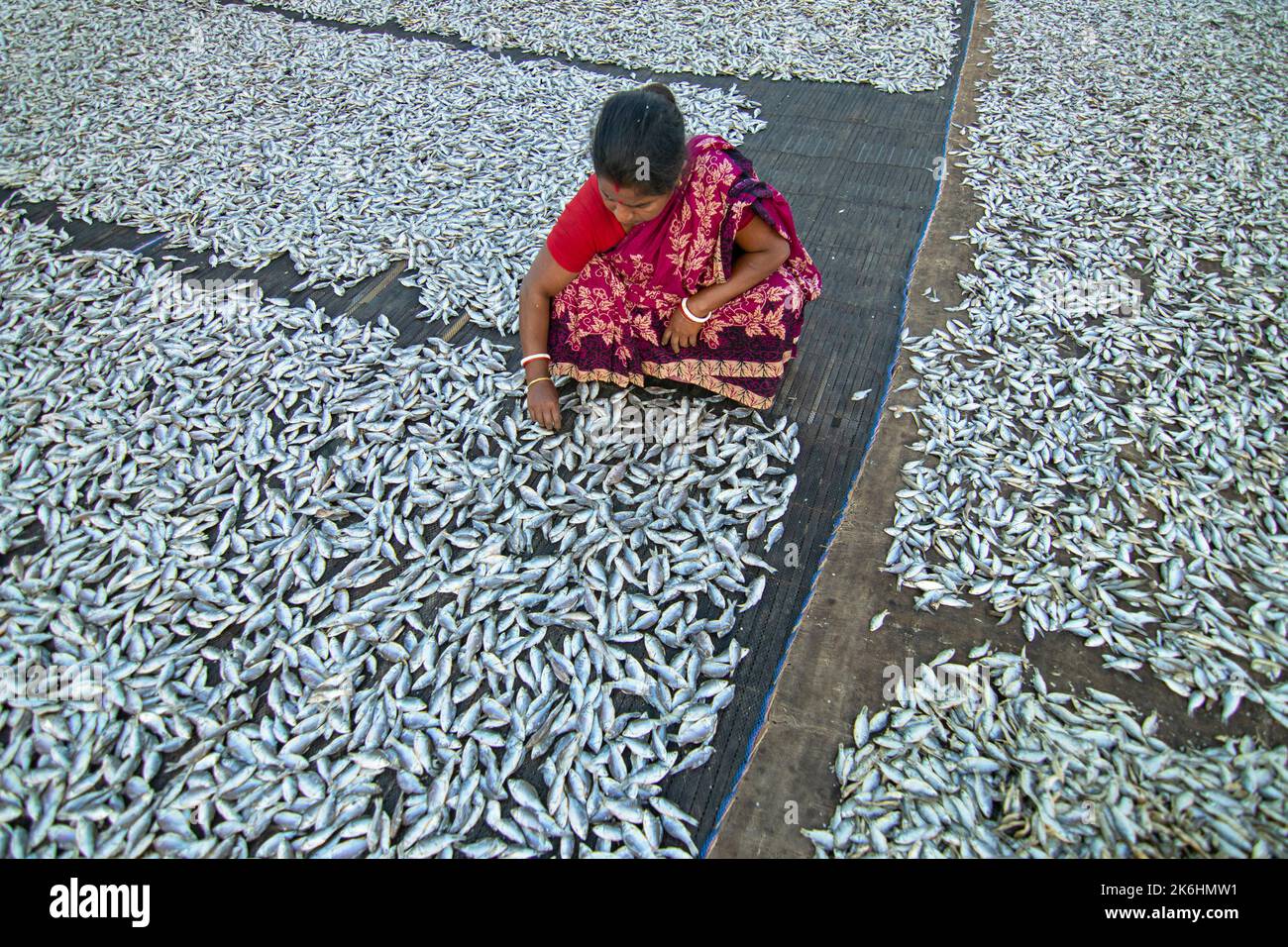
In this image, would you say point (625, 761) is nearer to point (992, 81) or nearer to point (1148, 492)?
point (1148, 492)

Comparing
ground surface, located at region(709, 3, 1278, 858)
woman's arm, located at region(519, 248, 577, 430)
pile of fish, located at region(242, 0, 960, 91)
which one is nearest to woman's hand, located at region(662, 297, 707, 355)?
woman's arm, located at region(519, 248, 577, 430)

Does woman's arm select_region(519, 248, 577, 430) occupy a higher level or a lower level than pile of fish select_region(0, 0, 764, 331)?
lower

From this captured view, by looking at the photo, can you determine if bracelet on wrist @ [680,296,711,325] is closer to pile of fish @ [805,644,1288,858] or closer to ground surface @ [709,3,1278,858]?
ground surface @ [709,3,1278,858]

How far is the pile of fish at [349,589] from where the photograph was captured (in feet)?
6.18

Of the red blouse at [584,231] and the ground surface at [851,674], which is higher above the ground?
the red blouse at [584,231]

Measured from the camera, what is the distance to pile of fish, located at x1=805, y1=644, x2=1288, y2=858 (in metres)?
1.79

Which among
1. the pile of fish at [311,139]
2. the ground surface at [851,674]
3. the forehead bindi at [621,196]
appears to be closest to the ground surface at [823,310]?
the ground surface at [851,674]

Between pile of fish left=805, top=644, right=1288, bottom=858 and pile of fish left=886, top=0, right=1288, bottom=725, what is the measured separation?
238 mm

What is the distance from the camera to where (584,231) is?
8.13 ft

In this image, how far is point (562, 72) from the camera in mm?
6035

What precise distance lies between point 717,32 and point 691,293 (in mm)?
5639

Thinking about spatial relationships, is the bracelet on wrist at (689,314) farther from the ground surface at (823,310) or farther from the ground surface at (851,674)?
the ground surface at (851,674)

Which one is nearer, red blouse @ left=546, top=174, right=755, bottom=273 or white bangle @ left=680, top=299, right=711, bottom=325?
red blouse @ left=546, top=174, right=755, bottom=273
